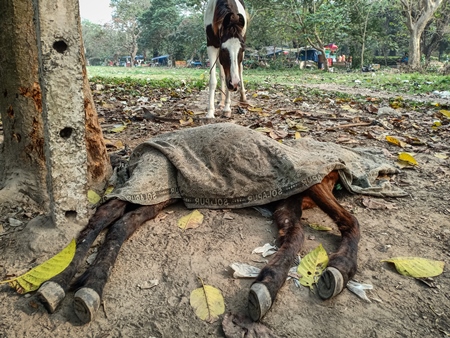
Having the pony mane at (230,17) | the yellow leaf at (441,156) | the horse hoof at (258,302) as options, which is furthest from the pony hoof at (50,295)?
the pony mane at (230,17)

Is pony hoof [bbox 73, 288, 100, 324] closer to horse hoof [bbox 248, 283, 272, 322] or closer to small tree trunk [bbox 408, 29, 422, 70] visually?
horse hoof [bbox 248, 283, 272, 322]

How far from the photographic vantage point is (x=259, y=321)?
1.66 m

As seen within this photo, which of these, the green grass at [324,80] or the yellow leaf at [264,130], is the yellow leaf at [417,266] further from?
the green grass at [324,80]

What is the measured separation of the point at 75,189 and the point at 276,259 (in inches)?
47.8

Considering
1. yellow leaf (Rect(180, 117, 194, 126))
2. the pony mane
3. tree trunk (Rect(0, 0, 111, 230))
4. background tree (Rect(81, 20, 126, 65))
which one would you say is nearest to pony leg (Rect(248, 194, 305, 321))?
tree trunk (Rect(0, 0, 111, 230))

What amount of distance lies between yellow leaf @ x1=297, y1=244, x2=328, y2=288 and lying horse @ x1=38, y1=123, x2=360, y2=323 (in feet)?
0.20

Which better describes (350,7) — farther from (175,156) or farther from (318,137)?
(175,156)

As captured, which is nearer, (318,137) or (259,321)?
(259,321)

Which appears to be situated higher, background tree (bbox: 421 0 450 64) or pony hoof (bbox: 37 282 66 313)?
background tree (bbox: 421 0 450 64)

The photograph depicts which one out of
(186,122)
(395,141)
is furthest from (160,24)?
(395,141)

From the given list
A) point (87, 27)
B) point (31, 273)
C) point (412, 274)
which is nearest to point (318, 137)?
point (412, 274)

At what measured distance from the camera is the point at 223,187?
2596 mm

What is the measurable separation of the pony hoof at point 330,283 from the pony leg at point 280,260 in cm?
19

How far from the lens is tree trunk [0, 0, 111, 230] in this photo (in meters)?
1.93
